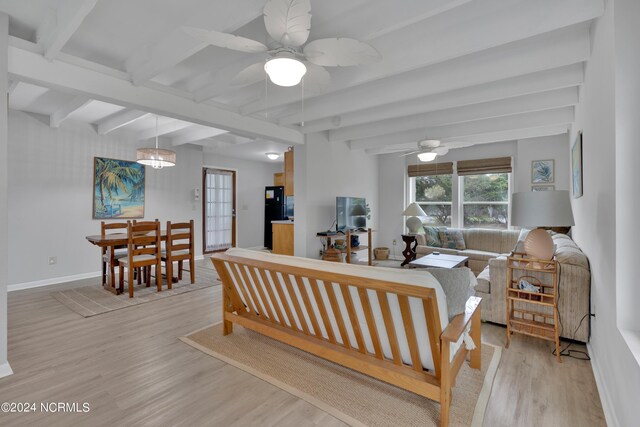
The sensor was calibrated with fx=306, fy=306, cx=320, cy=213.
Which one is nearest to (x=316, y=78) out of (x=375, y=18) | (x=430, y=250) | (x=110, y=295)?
(x=375, y=18)

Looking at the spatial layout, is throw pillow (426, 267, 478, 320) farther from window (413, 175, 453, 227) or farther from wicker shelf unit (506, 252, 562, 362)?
window (413, 175, 453, 227)

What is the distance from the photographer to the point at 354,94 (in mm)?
3752

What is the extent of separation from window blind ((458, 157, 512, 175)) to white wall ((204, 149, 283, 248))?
5005 mm

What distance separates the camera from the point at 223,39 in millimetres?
1812

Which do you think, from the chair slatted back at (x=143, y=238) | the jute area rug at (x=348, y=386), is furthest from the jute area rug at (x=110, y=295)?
the jute area rug at (x=348, y=386)

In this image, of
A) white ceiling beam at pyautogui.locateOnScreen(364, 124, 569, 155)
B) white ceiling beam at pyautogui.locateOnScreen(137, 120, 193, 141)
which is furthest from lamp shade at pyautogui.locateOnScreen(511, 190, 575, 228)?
white ceiling beam at pyautogui.locateOnScreen(137, 120, 193, 141)

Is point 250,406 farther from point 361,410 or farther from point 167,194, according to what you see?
point 167,194

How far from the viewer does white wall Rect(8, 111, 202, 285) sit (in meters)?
4.34

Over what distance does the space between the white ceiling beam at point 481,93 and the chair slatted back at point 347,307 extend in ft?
9.37

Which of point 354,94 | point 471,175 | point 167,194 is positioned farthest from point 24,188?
point 471,175

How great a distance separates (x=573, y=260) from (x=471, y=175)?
12.4 ft

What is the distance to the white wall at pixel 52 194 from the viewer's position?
14.2 ft

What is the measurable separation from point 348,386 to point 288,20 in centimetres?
227

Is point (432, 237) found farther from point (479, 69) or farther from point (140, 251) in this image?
point (140, 251)
